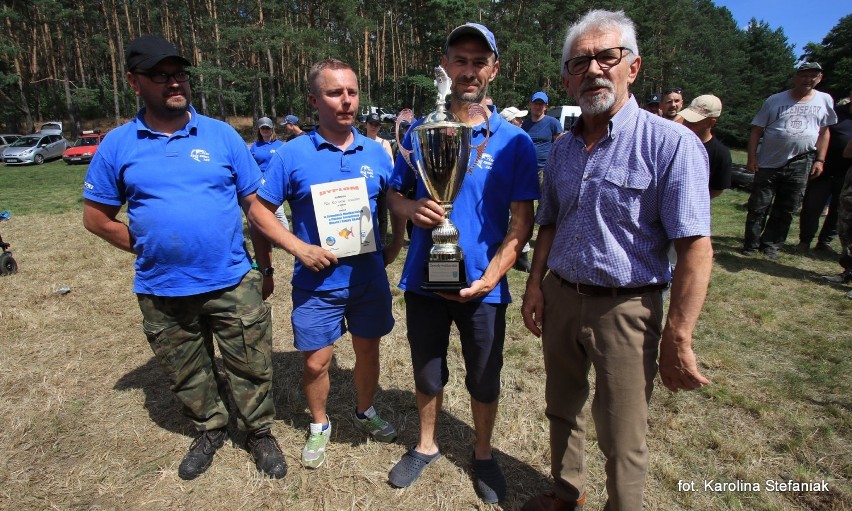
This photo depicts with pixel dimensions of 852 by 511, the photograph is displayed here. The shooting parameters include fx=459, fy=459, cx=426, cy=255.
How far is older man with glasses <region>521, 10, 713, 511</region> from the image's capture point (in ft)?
5.32

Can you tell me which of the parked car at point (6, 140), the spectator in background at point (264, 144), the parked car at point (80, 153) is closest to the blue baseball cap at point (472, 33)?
the spectator in background at point (264, 144)

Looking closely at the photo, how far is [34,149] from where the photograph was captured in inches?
903

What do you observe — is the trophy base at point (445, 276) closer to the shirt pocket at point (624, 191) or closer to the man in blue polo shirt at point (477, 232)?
the man in blue polo shirt at point (477, 232)

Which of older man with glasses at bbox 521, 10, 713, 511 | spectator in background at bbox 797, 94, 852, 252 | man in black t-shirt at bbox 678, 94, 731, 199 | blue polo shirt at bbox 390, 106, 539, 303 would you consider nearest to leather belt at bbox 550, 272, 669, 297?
older man with glasses at bbox 521, 10, 713, 511

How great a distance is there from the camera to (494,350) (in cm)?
225

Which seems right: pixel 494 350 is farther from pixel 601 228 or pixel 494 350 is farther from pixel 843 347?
pixel 843 347

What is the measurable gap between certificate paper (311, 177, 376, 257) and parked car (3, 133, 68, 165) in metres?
27.9

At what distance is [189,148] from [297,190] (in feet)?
1.89

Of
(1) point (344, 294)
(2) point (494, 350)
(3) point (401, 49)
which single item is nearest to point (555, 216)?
(2) point (494, 350)

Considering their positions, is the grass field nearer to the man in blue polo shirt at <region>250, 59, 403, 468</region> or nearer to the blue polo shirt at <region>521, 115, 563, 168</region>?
the man in blue polo shirt at <region>250, 59, 403, 468</region>

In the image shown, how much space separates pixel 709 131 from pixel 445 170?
3039 millimetres

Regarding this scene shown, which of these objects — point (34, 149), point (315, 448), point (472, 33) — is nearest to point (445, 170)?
point (472, 33)

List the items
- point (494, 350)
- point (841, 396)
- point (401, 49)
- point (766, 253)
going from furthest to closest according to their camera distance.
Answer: point (401, 49)
point (766, 253)
point (841, 396)
point (494, 350)

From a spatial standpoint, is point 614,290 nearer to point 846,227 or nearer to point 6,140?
point 846,227
